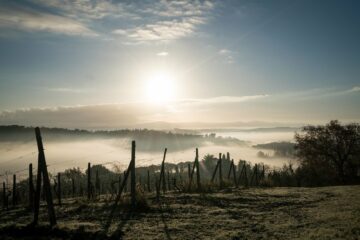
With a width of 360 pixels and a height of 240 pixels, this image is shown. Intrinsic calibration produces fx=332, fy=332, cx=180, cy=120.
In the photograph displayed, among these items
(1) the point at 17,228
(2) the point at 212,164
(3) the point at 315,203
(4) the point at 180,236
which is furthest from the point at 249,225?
(2) the point at 212,164

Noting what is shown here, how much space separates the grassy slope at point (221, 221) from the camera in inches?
436

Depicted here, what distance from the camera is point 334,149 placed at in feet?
156

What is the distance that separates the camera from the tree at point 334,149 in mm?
46438

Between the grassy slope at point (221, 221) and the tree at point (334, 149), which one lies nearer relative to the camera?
the grassy slope at point (221, 221)

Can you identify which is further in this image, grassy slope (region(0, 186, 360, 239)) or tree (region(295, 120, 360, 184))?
tree (region(295, 120, 360, 184))

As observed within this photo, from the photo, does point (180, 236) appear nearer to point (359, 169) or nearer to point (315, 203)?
point (315, 203)

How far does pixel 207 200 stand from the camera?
64.5 ft

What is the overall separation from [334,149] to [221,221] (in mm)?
40107

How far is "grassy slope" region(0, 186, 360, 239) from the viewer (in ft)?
36.3

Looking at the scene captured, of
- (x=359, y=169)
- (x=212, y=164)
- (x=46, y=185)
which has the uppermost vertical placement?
(x=46, y=185)

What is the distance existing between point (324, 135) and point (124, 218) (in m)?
42.4

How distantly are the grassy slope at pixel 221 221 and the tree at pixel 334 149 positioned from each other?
1267 inches

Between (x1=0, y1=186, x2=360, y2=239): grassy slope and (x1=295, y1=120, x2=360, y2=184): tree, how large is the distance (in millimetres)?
32178

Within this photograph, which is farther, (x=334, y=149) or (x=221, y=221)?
(x=334, y=149)
